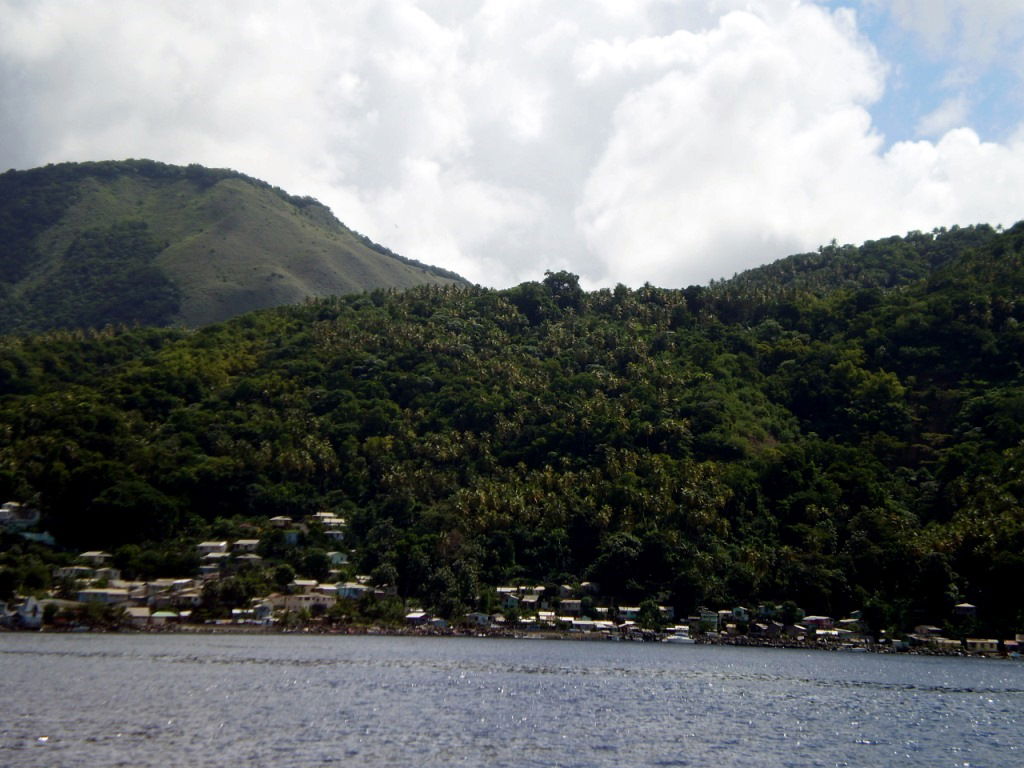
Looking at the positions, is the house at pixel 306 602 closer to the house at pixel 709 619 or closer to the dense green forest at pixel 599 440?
the dense green forest at pixel 599 440

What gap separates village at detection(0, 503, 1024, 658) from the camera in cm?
8700

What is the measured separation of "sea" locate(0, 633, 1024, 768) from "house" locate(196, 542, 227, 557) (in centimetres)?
2215

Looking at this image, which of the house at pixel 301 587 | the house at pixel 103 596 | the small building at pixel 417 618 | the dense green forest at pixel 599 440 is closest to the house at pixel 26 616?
the house at pixel 103 596

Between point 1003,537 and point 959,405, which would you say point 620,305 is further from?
point 1003,537

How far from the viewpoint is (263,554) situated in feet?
339

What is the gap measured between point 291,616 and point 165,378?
170 feet

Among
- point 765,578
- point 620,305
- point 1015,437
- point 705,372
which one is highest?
point 620,305

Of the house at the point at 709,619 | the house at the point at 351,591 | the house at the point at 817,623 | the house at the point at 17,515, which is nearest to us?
the house at the point at 817,623

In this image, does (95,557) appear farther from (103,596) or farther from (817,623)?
(817,623)

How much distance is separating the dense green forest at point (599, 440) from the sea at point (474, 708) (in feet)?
61.9

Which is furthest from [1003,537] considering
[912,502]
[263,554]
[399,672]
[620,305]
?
[620,305]

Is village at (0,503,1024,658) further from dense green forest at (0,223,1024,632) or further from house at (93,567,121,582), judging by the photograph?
dense green forest at (0,223,1024,632)

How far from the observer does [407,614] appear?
95812mm

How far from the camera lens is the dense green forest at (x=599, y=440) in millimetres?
98062
